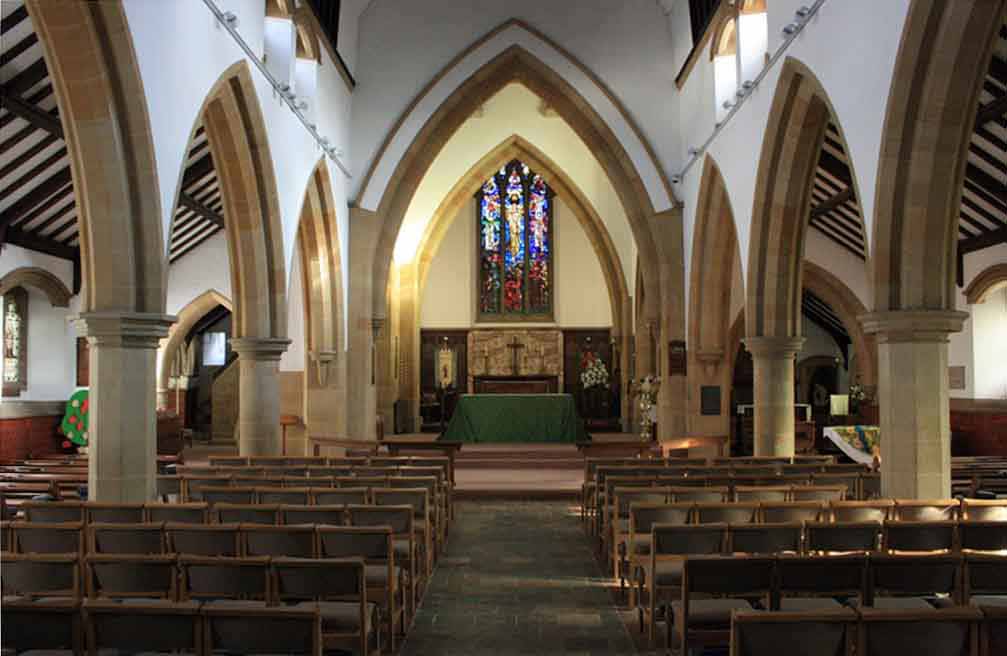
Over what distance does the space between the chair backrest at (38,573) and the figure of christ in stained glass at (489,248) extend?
22.5m

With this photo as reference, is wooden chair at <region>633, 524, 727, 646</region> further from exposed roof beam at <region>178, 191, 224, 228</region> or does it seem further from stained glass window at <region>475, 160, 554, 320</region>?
stained glass window at <region>475, 160, 554, 320</region>

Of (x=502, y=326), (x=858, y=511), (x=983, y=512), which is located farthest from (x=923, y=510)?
(x=502, y=326)

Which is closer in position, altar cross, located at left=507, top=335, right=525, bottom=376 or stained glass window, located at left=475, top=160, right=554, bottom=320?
altar cross, located at left=507, top=335, right=525, bottom=376

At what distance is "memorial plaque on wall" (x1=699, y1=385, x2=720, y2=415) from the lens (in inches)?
673

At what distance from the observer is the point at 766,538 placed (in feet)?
18.6

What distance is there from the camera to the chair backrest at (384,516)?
6.42m

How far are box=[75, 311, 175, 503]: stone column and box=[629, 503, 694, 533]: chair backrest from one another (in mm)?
4327

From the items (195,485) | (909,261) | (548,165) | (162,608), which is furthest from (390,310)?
(162,608)

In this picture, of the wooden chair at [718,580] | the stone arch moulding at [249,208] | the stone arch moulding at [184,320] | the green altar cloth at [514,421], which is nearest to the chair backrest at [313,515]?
the wooden chair at [718,580]

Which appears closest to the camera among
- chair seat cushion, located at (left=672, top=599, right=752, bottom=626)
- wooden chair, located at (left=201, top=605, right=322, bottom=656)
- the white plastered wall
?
wooden chair, located at (left=201, top=605, right=322, bottom=656)

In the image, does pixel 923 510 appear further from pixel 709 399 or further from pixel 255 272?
pixel 709 399

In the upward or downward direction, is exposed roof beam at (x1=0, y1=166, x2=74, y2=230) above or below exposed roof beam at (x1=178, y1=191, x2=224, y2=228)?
below

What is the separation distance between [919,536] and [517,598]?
295cm

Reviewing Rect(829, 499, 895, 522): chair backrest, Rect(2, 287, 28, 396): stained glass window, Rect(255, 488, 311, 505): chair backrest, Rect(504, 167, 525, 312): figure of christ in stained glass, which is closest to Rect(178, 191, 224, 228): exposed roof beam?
Rect(2, 287, 28, 396): stained glass window
